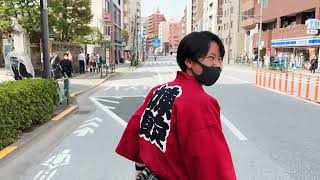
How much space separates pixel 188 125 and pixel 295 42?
46.8 m

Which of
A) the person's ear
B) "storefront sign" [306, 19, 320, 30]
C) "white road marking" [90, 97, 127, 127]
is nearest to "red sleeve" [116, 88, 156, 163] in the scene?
the person's ear

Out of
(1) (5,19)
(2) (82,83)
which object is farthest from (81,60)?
(2) (82,83)

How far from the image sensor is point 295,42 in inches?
1799

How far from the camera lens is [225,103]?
1332cm

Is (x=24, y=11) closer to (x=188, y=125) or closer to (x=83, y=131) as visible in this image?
(x=83, y=131)

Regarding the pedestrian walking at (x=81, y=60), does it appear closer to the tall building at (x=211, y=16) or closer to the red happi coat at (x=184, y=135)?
the red happi coat at (x=184, y=135)

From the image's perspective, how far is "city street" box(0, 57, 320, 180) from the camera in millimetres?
5766

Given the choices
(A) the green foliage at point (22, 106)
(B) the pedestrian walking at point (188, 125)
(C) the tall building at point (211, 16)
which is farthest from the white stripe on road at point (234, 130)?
(C) the tall building at point (211, 16)

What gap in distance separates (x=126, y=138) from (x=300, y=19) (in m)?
50.1

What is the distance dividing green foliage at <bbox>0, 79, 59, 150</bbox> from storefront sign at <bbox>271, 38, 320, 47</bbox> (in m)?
35.8

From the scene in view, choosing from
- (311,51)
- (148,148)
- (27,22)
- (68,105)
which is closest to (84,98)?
(68,105)

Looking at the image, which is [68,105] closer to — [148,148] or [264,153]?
[264,153]

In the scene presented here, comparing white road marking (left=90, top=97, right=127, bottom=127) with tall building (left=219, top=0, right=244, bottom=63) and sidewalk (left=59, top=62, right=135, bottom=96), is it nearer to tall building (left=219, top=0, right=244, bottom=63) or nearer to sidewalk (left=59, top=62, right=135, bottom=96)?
sidewalk (left=59, top=62, right=135, bottom=96)

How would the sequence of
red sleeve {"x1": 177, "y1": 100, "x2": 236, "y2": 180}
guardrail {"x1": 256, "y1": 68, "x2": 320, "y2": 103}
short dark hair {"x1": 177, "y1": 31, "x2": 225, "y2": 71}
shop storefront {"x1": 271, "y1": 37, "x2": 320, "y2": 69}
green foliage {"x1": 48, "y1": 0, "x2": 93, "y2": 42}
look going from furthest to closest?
shop storefront {"x1": 271, "y1": 37, "x2": 320, "y2": 69}, green foliage {"x1": 48, "y1": 0, "x2": 93, "y2": 42}, guardrail {"x1": 256, "y1": 68, "x2": 320, "y2": 103}, short dark hair {"x1": 177, "y1": 31, "x2": 225, "y2": 71}, red sleeve {"x1": 177, "y1": 100, "x2": 236, "y2": 180}
